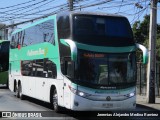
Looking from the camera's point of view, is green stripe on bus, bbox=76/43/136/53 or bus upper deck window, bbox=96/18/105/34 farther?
bus upper deck window, bbox=96/18/105/34

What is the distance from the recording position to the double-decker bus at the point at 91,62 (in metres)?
14.0

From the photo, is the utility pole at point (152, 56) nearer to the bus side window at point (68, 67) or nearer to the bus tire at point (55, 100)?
the bus tire at point (55, 100)

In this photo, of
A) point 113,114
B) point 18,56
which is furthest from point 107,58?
point 18,56

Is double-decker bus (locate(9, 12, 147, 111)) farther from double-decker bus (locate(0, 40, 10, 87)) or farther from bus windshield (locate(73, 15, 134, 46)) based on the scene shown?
double-decker bus (locate(0, 40, 10, 87))

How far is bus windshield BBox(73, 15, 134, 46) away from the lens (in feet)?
47.5

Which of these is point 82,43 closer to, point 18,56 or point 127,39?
point 127,39

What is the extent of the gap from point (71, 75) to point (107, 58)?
1343mm

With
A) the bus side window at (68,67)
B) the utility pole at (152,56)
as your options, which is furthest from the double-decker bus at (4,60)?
the bus side window at (68,67)

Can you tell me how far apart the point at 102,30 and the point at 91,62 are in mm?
Result: 1376

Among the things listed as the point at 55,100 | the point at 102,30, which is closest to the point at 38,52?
the point at 55,100

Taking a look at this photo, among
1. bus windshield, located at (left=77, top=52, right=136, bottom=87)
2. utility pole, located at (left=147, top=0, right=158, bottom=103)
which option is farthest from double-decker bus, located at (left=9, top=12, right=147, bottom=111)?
utility pole, located at (left=147, top=0, right=158, bottom=103)

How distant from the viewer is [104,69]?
1416 centimetres

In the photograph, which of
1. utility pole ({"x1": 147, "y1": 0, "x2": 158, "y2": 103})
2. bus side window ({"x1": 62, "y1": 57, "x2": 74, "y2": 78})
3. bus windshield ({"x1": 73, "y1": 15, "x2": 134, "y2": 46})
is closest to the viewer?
bus side window ({"x1": 62, "y1": 57, "x2": 74, "y2": 78})

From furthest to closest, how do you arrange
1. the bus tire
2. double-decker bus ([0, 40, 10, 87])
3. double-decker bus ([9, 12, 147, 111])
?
1. double-decker bus ([0, 40, 10, 87])
2. the bus tire
3. double-decker bus ([9, 12, 147, 111])
